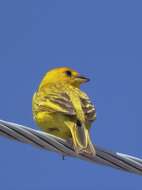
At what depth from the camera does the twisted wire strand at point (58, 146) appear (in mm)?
4645

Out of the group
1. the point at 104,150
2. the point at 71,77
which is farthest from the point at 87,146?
the point at 71,77

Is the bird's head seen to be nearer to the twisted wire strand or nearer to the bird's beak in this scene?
the bird's beak

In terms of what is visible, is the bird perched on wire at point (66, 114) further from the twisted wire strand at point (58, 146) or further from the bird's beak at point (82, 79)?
the bird's beak at point (82, 79)

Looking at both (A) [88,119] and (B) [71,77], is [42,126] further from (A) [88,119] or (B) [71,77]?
(B) [71,77]

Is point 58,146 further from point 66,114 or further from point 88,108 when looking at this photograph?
point 88,108

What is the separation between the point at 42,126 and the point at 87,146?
1.21 meters

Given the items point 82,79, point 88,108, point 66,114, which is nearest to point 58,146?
point 66,114

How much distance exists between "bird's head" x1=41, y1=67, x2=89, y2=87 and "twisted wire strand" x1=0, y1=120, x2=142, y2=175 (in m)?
3.87

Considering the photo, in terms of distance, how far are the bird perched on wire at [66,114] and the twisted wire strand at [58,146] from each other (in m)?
0.55

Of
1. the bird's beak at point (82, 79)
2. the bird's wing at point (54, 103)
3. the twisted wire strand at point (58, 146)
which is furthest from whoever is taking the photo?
the bird's beak at point (82, 79)

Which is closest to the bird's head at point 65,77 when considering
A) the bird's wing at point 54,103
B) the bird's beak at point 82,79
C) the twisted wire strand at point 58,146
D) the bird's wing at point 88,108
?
the bird's beak at point 82,79

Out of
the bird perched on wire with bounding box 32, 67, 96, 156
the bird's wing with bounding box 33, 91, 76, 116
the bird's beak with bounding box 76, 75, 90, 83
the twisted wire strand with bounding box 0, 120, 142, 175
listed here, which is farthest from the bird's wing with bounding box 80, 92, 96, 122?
the bird's beak with bounding box 76, 75, 90, 83

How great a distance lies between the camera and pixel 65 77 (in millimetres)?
9406

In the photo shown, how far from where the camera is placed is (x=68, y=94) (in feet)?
25.2
